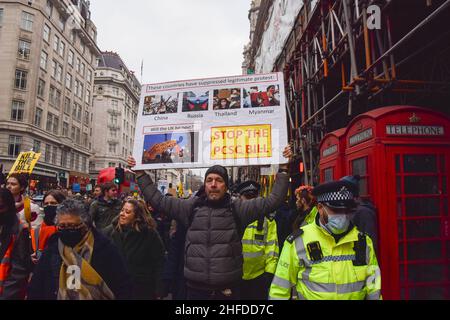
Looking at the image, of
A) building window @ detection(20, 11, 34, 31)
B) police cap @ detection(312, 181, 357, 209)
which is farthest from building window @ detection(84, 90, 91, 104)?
police cap @ detection(312, 181, 357, 209)

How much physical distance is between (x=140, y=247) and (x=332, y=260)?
241 centimetres

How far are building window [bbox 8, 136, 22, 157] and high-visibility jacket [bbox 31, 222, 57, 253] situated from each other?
32.8 meters

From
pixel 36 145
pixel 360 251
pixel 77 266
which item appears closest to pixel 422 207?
pixel 360 251

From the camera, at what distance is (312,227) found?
2.41 meters

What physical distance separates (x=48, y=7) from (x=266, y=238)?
1690 inches

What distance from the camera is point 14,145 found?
31.6 m

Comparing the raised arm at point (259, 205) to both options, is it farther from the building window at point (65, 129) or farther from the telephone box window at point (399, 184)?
the building window at point (65, 129)

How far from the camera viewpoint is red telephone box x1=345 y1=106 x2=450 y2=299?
4.14m

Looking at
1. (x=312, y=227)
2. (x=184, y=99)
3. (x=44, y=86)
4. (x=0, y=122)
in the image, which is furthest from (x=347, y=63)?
(x=44, y=86)

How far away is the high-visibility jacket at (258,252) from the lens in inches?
158

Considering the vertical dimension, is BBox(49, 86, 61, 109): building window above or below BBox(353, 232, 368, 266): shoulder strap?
above

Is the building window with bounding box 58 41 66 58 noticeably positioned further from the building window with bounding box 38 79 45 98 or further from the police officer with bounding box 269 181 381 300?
the police officer with bounding box 269 181 381 300

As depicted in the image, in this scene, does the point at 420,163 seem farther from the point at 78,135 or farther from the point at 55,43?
the point at 78,135
